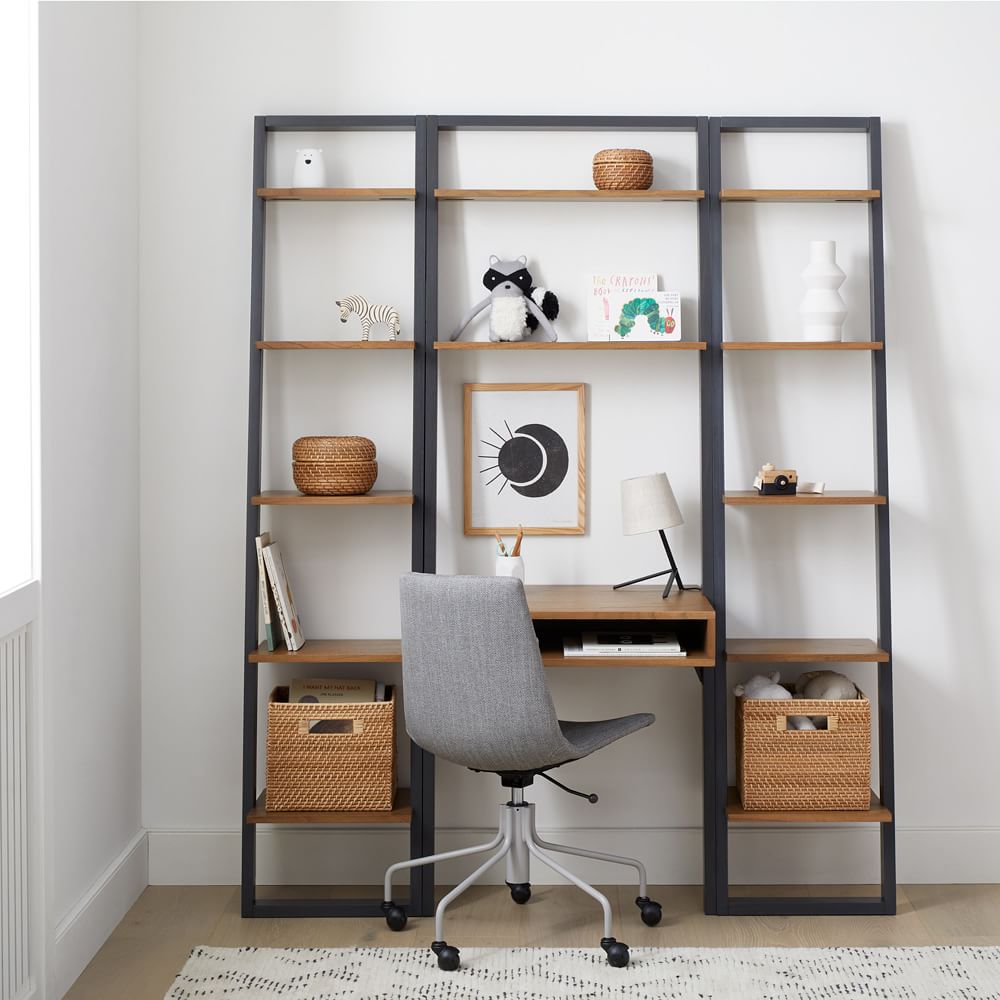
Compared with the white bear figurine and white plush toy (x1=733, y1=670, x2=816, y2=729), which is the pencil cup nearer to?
white plush toy (x1=733, y1=670, x2=816, y2=729)

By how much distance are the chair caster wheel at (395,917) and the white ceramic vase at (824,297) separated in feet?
6.22

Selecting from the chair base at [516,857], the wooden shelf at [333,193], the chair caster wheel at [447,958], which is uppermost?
the wooden shelf at [333,193]

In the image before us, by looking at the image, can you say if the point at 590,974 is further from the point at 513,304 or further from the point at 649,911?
the point at 513,304

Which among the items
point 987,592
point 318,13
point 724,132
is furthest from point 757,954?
point 318,13

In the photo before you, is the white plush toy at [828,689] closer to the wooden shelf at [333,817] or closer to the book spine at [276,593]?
the wooden shelf at [333,817]

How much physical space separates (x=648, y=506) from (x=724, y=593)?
1.05 ft

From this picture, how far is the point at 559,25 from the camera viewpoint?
9.92ft

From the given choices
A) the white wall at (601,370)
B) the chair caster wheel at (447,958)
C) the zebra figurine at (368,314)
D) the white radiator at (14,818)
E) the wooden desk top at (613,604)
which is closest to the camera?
the white radiator at (14,818)

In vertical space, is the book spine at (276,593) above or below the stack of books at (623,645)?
above

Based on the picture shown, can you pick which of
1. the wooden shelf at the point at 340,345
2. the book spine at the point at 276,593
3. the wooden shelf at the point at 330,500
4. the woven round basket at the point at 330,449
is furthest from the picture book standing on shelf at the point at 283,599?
the wooden shelf at the point at 340,345

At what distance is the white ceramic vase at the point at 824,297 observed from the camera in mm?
2879

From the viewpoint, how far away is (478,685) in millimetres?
2496

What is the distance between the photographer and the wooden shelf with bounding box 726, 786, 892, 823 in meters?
2.84

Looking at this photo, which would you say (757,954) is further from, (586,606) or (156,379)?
(156,379)
